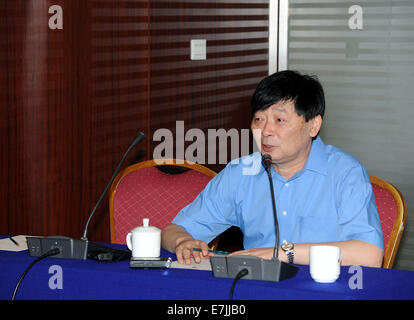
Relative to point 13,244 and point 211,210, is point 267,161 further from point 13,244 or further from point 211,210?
point 13,244

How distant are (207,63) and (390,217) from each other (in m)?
1.89

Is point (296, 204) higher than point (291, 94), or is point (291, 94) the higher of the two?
point (291, 94)

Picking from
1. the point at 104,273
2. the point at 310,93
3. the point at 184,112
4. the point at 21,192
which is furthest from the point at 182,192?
the point at 184,112

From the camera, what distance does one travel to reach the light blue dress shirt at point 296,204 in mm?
1761

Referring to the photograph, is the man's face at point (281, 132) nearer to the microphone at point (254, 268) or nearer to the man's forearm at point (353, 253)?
the man's forearm at point (353, 253)

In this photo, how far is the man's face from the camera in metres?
1.84

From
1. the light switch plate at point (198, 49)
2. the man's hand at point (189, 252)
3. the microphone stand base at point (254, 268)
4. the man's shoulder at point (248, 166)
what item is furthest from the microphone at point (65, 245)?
the light switch plate at point (198, 49)

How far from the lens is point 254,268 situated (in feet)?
4.57

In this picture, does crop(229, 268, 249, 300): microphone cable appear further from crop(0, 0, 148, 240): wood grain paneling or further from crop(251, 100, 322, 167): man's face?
crop(0, 0, 148, 240): wood grain paneling

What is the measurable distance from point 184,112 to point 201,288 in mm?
2181

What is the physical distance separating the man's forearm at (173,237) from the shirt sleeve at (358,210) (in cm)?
44

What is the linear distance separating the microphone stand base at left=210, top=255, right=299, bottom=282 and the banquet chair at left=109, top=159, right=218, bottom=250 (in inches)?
28.8

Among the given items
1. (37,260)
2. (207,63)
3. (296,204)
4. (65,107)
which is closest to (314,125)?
(296,204)

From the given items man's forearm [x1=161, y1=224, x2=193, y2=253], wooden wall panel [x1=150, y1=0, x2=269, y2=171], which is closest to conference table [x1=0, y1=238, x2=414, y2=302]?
man's forearm [x1=161, y1=224, x2=193, y2=253]
